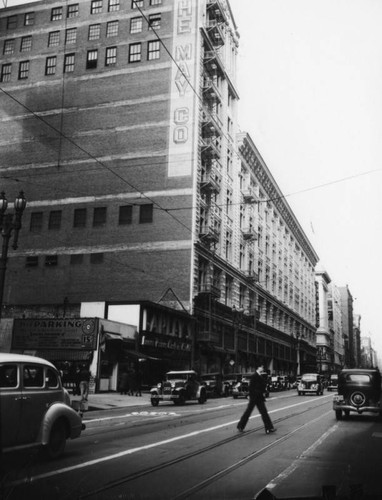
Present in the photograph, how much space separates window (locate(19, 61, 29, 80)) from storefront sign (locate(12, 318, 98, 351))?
27714mm

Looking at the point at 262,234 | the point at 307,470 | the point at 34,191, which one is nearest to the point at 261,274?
the point at 262,234

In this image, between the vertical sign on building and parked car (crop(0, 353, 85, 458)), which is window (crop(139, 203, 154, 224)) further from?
parked car (crop(0, 353, 85, 458))

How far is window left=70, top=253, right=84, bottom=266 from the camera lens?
44969mm

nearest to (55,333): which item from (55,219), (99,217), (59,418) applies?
(99,217)

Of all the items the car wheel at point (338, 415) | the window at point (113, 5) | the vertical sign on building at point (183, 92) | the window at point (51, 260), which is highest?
the window at point (113, 5)

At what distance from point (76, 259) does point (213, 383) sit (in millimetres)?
16500

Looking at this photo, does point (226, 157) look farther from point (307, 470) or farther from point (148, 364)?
point (307, 470)

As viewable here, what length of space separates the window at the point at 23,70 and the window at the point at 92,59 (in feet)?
21.1

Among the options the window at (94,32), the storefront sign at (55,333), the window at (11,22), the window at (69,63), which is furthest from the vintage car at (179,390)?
the window at (11,22)

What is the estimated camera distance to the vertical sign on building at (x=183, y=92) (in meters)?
44.8

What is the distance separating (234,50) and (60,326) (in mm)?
40560

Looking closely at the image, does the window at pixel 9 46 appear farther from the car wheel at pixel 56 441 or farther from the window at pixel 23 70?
the car wheel at pixel 56 441

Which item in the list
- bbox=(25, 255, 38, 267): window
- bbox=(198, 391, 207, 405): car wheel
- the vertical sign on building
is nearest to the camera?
bbox=(198, 391, 207, 405): car wheel

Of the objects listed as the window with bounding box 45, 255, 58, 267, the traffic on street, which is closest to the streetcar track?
the traffic on street
